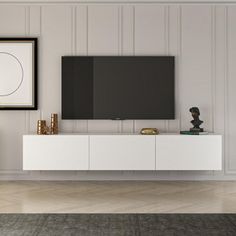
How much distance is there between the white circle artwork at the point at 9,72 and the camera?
221 inches

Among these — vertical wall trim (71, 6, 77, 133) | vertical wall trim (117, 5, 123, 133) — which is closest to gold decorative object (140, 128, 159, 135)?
vertical wall trim (117, 5, 123, 133)

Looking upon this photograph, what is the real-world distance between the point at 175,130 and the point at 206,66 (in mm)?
946

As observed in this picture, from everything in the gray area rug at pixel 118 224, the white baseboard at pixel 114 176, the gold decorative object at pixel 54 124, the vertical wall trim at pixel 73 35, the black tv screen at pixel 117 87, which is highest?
the vertical wall trim at pixel 73 35

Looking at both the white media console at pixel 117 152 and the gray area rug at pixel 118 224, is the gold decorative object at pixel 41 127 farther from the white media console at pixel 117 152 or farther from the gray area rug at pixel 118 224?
the gray area rug at pixel 118 224

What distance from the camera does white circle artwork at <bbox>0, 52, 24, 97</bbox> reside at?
18.4ft

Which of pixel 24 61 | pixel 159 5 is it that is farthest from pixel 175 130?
pixel 24 61

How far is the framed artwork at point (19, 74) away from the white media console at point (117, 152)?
64 cm

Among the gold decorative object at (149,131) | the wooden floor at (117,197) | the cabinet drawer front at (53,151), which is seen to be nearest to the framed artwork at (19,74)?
the cabinet drawer front at (53,151)

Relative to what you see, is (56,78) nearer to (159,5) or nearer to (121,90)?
(121,90)

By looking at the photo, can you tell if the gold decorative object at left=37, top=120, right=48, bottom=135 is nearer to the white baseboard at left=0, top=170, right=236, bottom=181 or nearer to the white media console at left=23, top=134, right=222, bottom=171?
the white media console at left=23, top=134, right=222, bottom=171

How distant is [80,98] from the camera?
220 inches

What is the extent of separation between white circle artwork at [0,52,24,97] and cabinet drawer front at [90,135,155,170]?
4.38ft

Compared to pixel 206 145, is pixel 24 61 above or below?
above

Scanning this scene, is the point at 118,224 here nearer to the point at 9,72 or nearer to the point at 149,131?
the point at 149,131
